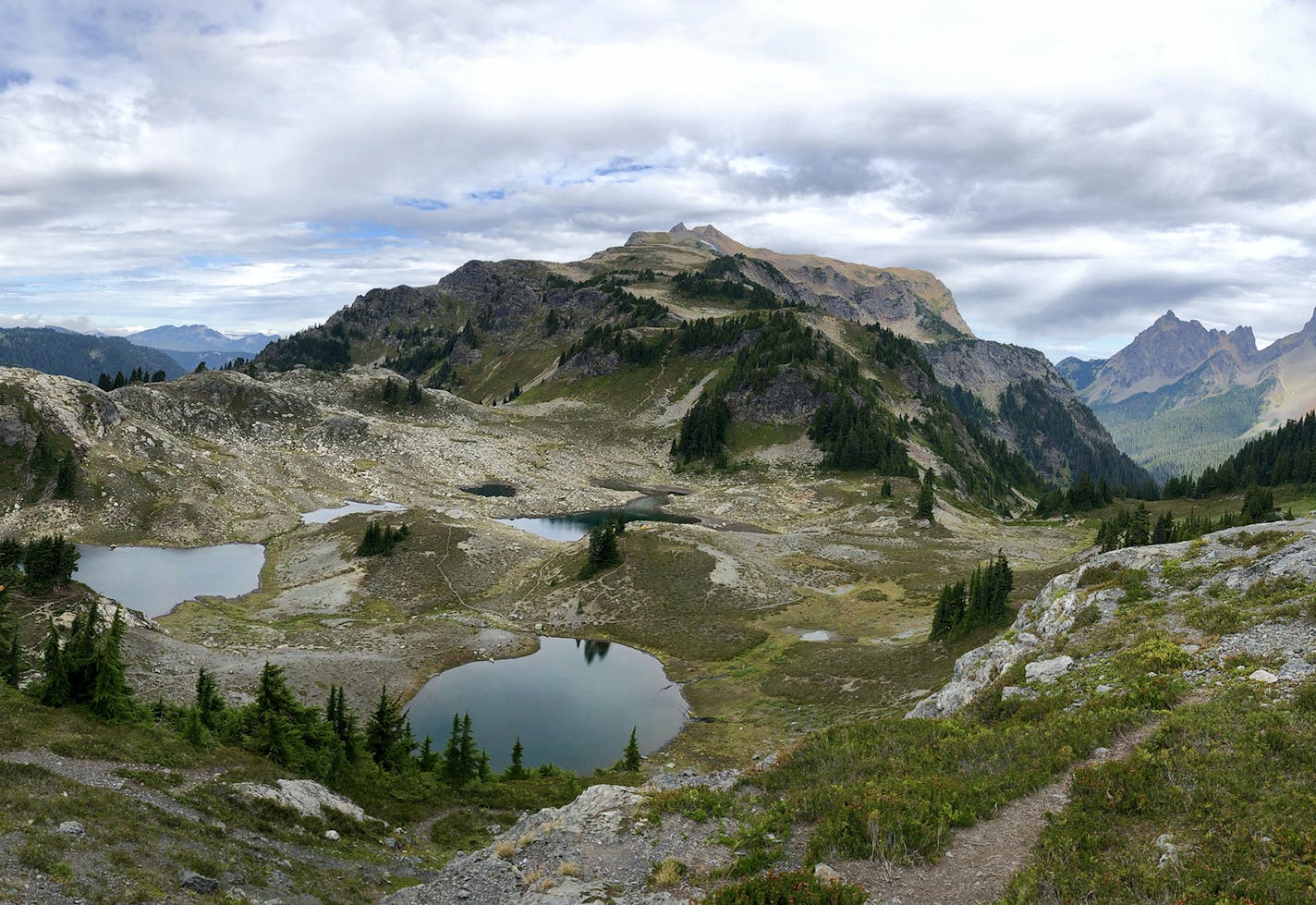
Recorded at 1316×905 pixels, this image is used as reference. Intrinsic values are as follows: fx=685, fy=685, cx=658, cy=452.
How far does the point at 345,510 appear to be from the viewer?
10794cm

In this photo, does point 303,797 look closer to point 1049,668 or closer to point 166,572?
point 1049,668

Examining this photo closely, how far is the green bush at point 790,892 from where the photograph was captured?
13.9m

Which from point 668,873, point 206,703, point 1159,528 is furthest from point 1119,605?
point 1159,528

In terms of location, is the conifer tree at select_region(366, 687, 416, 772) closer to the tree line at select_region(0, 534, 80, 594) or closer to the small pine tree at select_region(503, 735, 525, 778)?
the small pine tree at select_region(503, 735, 525, 778)

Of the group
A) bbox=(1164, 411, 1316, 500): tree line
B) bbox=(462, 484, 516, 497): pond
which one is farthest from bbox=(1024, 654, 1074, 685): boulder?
bbox=(1164, 411, 1316, 500): tree line

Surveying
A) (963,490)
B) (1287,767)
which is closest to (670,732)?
(1287,767)

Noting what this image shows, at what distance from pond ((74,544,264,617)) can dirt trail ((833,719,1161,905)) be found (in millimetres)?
70460

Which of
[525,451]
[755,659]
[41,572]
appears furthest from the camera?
[525,451]

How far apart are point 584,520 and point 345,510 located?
37937mm

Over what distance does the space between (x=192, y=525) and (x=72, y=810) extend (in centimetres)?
8664

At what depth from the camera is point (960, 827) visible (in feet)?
53.8

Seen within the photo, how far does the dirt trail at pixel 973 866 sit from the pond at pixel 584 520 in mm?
84989

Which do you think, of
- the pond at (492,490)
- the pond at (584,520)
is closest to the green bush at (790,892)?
the pond at (584,520)

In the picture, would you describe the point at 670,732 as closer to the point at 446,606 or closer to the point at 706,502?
the point at 446,606
